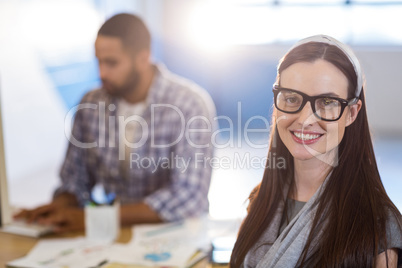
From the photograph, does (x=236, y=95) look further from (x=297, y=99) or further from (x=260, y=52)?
(x=297, y=99)

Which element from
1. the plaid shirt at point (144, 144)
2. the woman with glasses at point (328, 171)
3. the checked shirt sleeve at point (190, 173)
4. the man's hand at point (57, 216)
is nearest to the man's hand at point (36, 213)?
the man's hand at point (57, 216)

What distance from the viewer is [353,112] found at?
35.9 inches

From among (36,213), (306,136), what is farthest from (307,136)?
(36,213)

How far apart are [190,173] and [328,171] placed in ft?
3.23

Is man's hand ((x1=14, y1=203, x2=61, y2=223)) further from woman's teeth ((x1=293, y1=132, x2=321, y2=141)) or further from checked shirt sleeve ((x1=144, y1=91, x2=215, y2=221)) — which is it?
woman's teeth ((x1=293, y1=132, x2=321, y2=141))

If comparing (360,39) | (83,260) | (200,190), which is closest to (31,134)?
(200,190)

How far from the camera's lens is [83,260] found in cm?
145

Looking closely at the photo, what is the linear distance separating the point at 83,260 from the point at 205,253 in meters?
0.36

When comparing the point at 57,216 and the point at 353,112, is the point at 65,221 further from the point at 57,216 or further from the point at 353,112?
the point at 353,112

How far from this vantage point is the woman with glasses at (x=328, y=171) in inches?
34.7

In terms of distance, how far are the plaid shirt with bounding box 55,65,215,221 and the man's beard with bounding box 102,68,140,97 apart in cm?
3

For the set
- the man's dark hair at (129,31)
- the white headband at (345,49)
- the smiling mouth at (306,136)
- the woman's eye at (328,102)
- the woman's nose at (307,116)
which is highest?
the man's dark hair at (129,31)

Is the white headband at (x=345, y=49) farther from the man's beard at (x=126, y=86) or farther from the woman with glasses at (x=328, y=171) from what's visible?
the man's beard at (x=126, y=86)

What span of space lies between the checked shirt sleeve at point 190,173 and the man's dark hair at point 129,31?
0.31 metres
